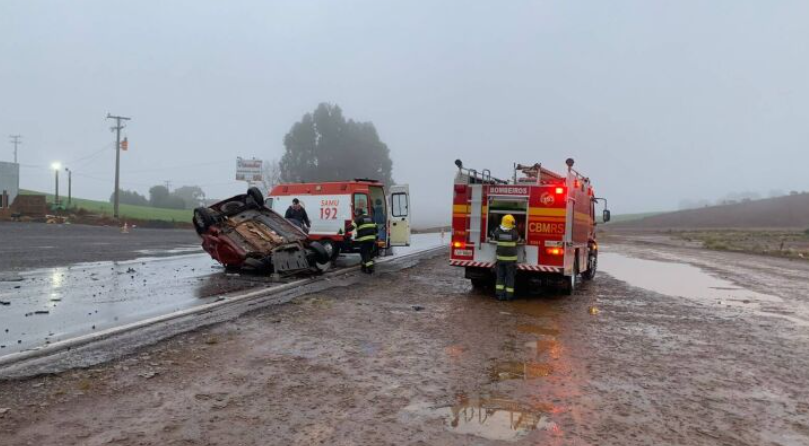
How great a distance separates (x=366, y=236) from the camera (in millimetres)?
12789

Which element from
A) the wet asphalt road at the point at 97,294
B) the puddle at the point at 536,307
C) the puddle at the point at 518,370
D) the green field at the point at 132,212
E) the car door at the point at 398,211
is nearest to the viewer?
the puddle at the point at 518,370

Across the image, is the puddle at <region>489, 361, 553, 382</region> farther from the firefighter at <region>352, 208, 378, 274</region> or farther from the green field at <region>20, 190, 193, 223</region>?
the green field at <region>20, 190, 193, 223</region>

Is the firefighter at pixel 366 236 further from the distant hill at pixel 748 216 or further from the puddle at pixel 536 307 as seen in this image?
the distant hill at pixel 748 216

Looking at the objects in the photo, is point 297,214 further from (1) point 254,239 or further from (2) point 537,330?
(2) point 537,330

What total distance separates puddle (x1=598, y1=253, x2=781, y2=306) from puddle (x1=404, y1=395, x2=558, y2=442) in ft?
26.9

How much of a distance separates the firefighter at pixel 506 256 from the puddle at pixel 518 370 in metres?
4.00

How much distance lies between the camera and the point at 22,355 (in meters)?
5.02

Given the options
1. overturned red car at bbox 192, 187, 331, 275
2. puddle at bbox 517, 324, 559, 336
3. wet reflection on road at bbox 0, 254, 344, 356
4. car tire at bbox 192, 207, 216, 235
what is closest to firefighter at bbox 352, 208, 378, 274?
overturned red car at bbox 192, 187, 331, 275

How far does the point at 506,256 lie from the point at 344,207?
6.55m

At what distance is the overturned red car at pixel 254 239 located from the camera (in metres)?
11.3

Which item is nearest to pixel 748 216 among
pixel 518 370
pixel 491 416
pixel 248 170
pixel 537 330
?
pixel 248 170

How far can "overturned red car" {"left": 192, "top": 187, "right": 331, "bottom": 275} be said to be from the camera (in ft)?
37.0

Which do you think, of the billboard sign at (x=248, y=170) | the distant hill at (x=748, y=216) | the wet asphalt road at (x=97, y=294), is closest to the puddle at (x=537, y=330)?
the wet asphalt road at (x=97, y=294)

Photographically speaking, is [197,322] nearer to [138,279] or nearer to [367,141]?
[138,279]
